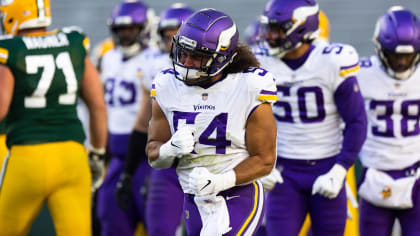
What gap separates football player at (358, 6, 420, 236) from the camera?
14.6 feet

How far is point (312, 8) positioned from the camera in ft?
14.2

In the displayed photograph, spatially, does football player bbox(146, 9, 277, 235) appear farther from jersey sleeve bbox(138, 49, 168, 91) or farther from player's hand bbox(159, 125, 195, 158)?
jersey sleeve bbox(138, 49, 168, 91)

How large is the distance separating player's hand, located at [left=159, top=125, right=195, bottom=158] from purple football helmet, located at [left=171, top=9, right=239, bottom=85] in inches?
9.3

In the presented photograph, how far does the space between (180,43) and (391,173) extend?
1.84m

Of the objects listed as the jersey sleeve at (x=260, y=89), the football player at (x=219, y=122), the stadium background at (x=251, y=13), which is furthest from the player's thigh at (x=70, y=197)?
the stadium background at (x=251, y=13)

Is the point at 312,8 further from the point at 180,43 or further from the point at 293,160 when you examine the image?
the point at 180,43

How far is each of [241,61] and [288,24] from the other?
84cm

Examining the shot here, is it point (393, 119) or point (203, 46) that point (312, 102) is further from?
point (203, 46)

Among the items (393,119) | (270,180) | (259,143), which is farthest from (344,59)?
(259,143)

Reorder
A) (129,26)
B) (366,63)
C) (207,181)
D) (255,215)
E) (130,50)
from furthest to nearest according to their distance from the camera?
(129,26)
(130,50)
(366,63)
(255,215)
(207,181)

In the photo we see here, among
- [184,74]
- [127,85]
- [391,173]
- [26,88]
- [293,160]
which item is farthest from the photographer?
[127,85]

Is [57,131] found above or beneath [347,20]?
above

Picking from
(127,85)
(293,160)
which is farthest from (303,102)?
(127,85)

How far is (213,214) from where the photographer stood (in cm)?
337
